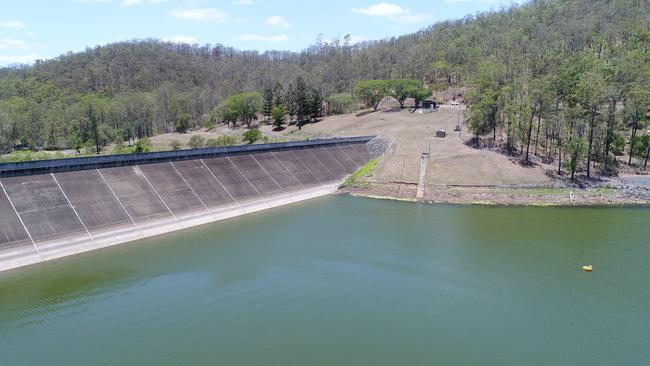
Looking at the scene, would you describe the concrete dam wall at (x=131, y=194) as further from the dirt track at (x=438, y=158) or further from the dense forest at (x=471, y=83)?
the dense forest at (x=471, y=83)

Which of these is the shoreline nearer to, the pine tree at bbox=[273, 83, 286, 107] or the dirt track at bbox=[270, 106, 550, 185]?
the dirt track at bbox=[270, 106, 550, 185]

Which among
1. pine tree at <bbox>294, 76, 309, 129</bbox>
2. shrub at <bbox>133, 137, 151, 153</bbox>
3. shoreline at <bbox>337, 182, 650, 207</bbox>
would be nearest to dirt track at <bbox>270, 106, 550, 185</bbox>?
shoreline at <bbox>337, 182, 650, 207</bbox>

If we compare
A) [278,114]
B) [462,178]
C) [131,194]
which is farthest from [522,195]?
[278,114]

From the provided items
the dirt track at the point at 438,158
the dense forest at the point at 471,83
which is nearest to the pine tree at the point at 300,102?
the dense forest at the point at 471,83

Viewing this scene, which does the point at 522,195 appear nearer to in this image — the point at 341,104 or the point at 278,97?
the point at 341,104

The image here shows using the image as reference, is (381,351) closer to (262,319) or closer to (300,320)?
(300,320)

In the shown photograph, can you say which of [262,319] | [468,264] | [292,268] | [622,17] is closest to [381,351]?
A: [262,319]

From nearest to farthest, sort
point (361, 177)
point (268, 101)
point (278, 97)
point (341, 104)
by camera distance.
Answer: point (361, 177) → point (341, 104) → point (278, 97) → point (268, 101)
